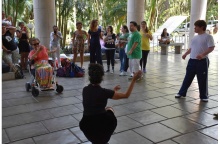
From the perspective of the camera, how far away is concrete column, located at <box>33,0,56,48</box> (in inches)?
363

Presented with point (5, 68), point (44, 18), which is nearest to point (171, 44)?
point (44, 18)

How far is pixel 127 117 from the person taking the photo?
13.7 feet

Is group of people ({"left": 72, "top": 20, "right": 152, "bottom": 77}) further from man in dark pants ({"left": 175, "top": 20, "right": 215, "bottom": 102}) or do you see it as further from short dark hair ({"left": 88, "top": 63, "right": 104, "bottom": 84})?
short dark hair ({"left": 88, "top": 63, "right": 104, "bottom": 84})

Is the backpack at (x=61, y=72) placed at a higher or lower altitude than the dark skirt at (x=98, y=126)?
higher

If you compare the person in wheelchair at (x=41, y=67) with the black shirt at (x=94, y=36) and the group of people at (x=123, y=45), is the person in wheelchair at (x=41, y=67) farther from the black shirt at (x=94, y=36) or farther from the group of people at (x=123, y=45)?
the black shirt at (x=94, y=36)

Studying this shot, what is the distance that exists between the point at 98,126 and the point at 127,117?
149 centimetres

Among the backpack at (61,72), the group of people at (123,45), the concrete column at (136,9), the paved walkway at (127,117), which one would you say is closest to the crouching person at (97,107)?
the paved walkway at (127,117)

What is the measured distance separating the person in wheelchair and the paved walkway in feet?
0.98

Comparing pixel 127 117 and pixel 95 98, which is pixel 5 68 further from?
pixel 95 98

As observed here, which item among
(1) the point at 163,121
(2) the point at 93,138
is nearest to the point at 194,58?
(1) the point at 163,121

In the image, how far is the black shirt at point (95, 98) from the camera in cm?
269

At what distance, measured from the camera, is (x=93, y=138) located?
278 centimetres

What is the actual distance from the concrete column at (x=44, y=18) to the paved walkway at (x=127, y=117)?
3.37 m

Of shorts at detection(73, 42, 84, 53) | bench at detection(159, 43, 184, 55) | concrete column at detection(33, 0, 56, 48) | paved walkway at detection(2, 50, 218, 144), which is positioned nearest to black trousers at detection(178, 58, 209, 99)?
paved walkway at detection(2, 50, 218, 144)
